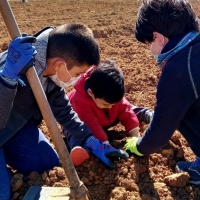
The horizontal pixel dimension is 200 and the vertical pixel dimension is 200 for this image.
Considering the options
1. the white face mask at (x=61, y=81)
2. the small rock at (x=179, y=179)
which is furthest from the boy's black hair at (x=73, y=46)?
the small rock at (x=179, y=179)

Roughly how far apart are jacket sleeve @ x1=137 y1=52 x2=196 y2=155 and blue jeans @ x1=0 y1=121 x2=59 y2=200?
0.93 meters

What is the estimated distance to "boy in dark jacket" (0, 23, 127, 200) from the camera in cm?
233

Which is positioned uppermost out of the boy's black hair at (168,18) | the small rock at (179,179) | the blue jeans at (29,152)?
the boy's black hair at (168,18)

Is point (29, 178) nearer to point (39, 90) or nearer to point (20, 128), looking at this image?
point (20, 128)

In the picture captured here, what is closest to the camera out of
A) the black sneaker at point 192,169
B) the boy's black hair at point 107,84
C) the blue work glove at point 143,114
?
the black sneaker at point 192,169

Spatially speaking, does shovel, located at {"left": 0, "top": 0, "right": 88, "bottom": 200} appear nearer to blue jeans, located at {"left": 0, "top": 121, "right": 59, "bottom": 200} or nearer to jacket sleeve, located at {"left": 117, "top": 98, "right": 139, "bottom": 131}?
blue jeans, located at {"left": 0, "top": 121, "right": 59, "bottom": 200}

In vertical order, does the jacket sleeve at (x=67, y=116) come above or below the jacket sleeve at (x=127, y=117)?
above

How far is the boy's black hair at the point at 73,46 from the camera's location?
103 inches

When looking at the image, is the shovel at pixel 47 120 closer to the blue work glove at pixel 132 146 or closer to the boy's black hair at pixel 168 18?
the blue work glove at pixel 132 146

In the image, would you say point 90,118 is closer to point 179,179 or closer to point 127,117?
point 127,117

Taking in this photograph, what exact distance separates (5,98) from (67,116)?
32.4 inches

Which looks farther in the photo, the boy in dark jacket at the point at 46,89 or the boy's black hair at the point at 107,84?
the boy's black hair at the point at 107,84

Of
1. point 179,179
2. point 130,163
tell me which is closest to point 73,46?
point 130,163

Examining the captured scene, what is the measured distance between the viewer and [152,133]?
255cm
